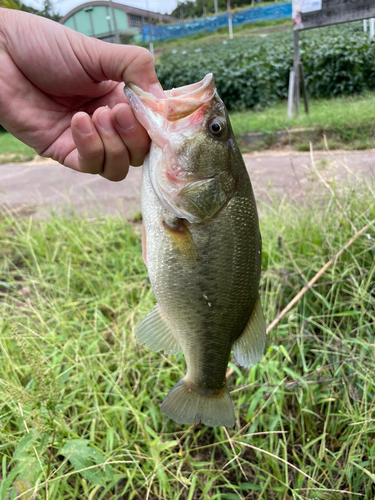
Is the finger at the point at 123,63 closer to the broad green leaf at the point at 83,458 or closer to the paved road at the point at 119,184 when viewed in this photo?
the broad green leaf at the point at 83,458

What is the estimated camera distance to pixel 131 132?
130 centimetres

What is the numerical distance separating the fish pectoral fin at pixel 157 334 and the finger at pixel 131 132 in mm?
580

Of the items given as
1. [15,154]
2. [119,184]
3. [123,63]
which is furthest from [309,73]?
[123,63]

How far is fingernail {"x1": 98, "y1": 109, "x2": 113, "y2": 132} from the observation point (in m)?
1.33

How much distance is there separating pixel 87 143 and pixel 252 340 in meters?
0.91

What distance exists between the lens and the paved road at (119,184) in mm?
4191

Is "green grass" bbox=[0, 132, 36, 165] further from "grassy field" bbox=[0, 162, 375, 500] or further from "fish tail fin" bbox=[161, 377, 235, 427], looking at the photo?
"fish tail fin" bbox=[161, 377, 235, 427]

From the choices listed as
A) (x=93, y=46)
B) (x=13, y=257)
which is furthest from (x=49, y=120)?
(x=13, y=257)

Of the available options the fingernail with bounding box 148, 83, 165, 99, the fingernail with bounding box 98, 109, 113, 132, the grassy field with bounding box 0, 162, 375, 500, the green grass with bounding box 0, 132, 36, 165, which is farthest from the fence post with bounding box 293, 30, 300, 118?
the fingernail with bounding box 98, 109, 113, 132

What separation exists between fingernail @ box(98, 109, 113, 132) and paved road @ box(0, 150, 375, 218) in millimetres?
2615

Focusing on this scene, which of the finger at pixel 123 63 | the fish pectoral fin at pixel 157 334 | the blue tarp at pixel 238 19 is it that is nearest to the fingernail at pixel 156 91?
the finger at pixel 123 63

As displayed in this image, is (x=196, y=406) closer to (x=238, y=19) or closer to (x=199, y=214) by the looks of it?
(x=199, y=214)

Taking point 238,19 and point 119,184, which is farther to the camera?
point 238,19

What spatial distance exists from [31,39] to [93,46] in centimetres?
32
